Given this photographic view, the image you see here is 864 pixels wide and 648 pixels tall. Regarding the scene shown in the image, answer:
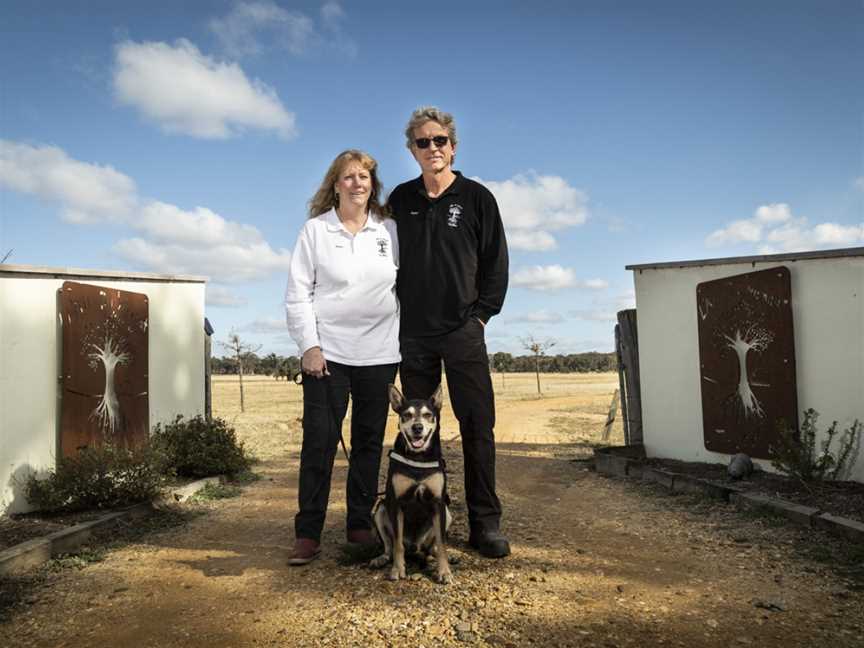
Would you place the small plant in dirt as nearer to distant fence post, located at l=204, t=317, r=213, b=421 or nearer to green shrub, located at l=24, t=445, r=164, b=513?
green shrub, located at l=24, t=445, r=164, b=513

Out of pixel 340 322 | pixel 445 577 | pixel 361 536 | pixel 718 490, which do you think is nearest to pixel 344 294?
pixel 340 322

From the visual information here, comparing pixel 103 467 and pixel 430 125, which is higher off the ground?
pixel 430 125

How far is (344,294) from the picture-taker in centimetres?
484

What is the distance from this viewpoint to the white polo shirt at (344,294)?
4.84 meters

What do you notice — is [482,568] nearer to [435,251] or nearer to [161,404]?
[435,251]

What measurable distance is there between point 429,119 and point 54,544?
464 cm

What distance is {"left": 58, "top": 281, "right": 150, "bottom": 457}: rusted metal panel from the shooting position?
744 cm

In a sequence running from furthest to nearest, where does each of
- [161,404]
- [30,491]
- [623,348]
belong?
[623,348] < [161,404] < [30,491]

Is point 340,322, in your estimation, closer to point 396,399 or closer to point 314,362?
point 314,362

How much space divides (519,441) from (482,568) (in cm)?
981

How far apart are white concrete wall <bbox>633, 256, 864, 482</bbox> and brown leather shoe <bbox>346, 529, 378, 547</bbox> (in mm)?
5462

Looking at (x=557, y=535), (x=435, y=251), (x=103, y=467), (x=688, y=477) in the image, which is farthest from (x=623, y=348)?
(x=103, y=467)

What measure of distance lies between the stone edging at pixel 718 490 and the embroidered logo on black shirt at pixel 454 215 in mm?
3981

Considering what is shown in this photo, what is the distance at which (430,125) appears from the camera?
4.96 metres
